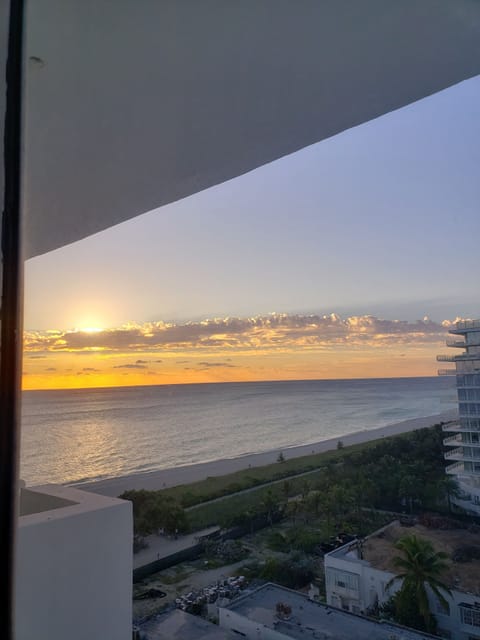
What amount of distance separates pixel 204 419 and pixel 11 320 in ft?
10.6

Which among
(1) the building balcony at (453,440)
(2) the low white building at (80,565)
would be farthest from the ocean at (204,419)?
(2) the low white building at (80,565)

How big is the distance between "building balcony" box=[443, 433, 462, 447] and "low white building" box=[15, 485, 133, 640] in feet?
5.48

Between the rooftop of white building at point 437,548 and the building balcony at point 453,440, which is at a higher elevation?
the building balcony at point 453,440

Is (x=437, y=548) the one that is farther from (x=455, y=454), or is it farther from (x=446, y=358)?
(x=446, y=358)

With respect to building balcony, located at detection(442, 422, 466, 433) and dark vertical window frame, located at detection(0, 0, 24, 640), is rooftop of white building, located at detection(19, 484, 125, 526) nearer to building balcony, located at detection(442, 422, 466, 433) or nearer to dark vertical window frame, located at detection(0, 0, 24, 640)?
dark vertical window frame, located at detection(0, 0, 24, 640)

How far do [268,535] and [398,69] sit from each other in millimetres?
2077

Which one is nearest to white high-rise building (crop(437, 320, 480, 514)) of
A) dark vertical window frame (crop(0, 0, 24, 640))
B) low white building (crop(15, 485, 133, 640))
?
low white building (crop(15, 485, 133, 640))

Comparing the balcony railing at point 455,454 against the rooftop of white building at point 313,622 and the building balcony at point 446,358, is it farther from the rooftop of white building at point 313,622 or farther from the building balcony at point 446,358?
the rooftop of white building at point 313,622

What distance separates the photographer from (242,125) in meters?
0.97

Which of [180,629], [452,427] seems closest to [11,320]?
[180,629]

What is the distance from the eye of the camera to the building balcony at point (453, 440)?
208cm

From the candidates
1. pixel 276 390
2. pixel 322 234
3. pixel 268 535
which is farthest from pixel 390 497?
pixel 276 390

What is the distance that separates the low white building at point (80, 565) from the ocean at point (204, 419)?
20.5 inches

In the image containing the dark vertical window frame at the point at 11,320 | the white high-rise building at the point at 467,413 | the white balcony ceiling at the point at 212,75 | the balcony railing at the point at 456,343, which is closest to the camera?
the dark vertical window frame at the point at 11,320
